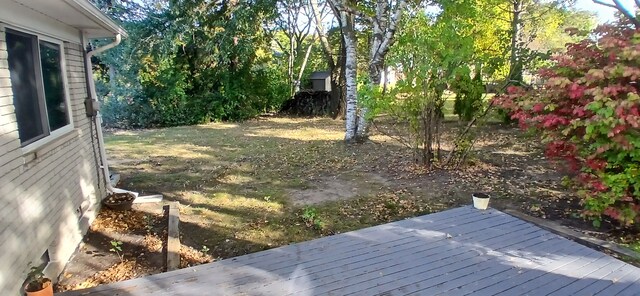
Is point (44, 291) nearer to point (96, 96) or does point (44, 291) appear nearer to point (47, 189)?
point (47, 189)

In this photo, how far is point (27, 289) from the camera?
2359 millimetres

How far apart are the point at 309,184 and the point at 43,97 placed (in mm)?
3483

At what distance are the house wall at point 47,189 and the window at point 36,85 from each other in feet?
0.49

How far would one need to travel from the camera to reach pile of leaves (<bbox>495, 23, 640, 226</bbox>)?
10.6 ft

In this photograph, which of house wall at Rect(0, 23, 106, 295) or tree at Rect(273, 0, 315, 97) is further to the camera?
tree at Rect(273, 0, 315, 97)

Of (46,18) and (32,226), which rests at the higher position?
(46,18)

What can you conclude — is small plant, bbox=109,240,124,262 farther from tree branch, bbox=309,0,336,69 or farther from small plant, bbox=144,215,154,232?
tree branch, bbox=309,0,336,69

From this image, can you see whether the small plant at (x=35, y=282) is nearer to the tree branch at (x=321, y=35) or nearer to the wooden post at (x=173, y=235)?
the wooden post at (x=173, y=235)

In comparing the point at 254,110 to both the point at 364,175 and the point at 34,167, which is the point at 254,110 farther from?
the point at 34,167

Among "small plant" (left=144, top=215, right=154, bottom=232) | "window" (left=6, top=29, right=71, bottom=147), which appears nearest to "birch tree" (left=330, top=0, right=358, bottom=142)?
"small plant" (left=144, top=215, right=154, bottom=232)

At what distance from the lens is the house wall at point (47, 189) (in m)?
2.42

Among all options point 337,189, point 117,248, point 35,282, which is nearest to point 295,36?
point 337,189

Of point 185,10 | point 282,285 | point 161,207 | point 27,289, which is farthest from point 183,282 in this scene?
point 185,10

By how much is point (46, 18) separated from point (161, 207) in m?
2.40
